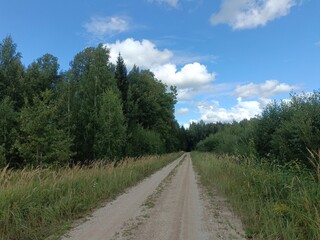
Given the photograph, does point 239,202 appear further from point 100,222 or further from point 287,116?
point 287,116

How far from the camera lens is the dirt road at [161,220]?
325 inches

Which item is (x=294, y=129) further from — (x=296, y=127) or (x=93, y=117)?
(x=93, y=117)

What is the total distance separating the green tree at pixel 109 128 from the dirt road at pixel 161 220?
2555 cm

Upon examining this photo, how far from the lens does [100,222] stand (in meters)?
9.63

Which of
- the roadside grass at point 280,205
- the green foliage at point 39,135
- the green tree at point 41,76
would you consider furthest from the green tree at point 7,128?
the roadside grass at point 280,205

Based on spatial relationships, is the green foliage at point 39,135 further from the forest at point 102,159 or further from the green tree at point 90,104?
the green tree at point 90,104

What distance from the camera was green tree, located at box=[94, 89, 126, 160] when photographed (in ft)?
130

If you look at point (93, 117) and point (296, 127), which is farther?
point (93, 117)

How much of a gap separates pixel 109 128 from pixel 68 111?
1010 cm

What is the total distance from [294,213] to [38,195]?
6951mm

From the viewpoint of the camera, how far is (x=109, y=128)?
130ft

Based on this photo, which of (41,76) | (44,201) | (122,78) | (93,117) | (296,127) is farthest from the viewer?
(122,78)

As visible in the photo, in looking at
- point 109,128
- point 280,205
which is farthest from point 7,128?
point 280,205

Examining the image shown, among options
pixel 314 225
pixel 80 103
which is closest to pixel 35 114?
pixel 80 103
